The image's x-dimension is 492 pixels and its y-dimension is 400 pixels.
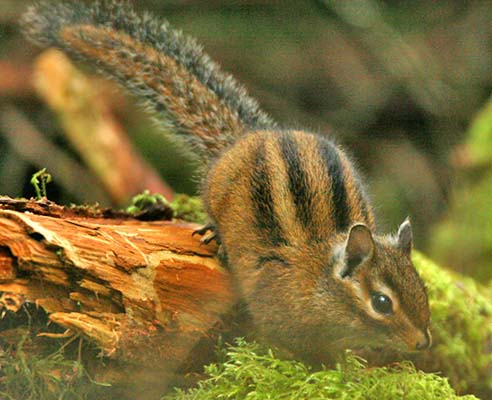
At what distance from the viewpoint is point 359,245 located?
355 centimetres

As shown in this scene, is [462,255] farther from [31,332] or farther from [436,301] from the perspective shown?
[31,332]

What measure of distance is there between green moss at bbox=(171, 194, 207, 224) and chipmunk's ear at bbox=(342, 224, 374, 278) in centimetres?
161

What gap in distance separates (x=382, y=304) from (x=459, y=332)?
1612 millimetres

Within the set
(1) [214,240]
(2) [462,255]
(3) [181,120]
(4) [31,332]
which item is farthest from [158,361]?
(2) [462,255]

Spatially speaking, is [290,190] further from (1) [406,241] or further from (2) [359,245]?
(1) [406,241]

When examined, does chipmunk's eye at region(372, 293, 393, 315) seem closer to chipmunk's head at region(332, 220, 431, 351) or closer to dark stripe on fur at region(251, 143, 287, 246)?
chipmunk's head at region(332, 220, 431, 351)

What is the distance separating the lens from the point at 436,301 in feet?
15.8

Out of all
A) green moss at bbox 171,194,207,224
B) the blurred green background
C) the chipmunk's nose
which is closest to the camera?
A: the chipmunk's nose

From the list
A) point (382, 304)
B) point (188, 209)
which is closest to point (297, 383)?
point (382, 304)

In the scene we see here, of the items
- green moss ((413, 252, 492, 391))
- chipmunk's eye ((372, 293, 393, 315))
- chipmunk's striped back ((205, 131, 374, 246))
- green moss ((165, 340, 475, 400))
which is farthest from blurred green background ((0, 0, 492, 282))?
green moss ((165, 340, 475, 400))

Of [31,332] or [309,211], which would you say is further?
[309,211]

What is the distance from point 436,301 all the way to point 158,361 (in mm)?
2183

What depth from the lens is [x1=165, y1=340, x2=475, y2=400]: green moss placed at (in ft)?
10.4

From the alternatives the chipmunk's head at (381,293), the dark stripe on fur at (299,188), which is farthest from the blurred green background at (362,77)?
the chipmunk's head at (381,293)
